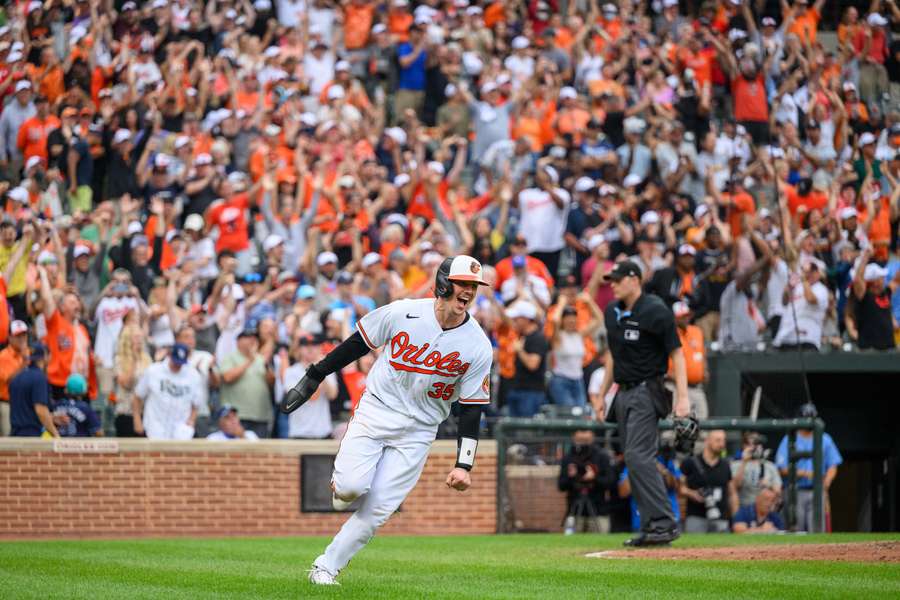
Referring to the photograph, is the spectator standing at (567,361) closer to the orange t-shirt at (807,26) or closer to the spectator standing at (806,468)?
the spectator standing at (806,468)

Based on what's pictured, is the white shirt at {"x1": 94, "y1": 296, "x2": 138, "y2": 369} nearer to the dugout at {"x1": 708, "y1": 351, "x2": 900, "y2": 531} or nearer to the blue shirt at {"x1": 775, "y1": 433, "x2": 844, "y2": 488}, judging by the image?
the dugout at {"x1": 708, "y1": 351, "x2": 900, "y2": 531}

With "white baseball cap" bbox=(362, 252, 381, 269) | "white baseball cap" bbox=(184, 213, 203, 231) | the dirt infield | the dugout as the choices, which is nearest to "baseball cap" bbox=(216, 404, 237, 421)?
"white baseball cap" bbox=(362, 252, 381, 269)

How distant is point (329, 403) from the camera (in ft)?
52.7

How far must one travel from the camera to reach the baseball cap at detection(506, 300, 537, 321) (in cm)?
1656

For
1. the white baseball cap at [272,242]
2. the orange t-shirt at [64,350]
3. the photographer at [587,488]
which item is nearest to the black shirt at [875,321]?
the photographer at [587,488]

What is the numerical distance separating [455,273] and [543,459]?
7.88 m

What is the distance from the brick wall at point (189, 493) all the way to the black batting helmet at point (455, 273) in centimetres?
731

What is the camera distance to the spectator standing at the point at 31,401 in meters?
14.1

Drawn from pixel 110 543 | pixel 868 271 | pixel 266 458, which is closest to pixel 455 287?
pixel 110 543

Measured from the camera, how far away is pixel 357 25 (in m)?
22.5

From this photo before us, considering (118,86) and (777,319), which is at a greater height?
(118,86)

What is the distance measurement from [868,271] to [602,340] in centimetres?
348

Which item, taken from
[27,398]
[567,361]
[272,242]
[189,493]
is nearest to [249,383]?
[189,493]

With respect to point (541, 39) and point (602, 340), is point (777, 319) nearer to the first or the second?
point (602, 340)
